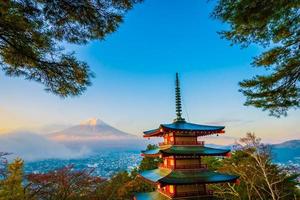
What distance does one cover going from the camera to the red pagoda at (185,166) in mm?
12141

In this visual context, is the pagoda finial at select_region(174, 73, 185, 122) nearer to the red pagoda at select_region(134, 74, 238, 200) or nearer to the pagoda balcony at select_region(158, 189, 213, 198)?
the red pagoda at select_region(134, 74, 238, 200)

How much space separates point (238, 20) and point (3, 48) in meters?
4.64

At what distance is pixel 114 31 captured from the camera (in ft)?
16.1

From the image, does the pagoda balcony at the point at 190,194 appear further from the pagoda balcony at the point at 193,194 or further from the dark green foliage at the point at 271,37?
the dark green foliage at the point at 271,37

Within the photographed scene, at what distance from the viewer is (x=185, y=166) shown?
42.0 feet

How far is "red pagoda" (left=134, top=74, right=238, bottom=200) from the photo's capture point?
39.8ft

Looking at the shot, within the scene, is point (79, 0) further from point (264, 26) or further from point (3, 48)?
point (264, 26)

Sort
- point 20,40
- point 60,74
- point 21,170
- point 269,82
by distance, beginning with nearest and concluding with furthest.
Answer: point 20,40 → point 60,74 → point 269,82 → point 21,170

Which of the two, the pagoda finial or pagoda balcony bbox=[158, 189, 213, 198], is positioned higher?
the pagoda finial

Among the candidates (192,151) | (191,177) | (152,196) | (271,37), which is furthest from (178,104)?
(271,37)

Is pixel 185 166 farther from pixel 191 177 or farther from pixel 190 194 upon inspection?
pixel 190 194

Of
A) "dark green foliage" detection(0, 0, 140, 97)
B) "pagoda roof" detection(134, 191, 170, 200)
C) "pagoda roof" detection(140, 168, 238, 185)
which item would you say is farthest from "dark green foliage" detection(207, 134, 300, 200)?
"dark green foliage" detection(0, 0, 140, 97)

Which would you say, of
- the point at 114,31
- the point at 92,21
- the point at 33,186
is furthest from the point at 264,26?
the point at 33,186

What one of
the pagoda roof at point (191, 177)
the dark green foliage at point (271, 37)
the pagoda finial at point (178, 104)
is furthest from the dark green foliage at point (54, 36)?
the pagoda finial at point (178, 104)
